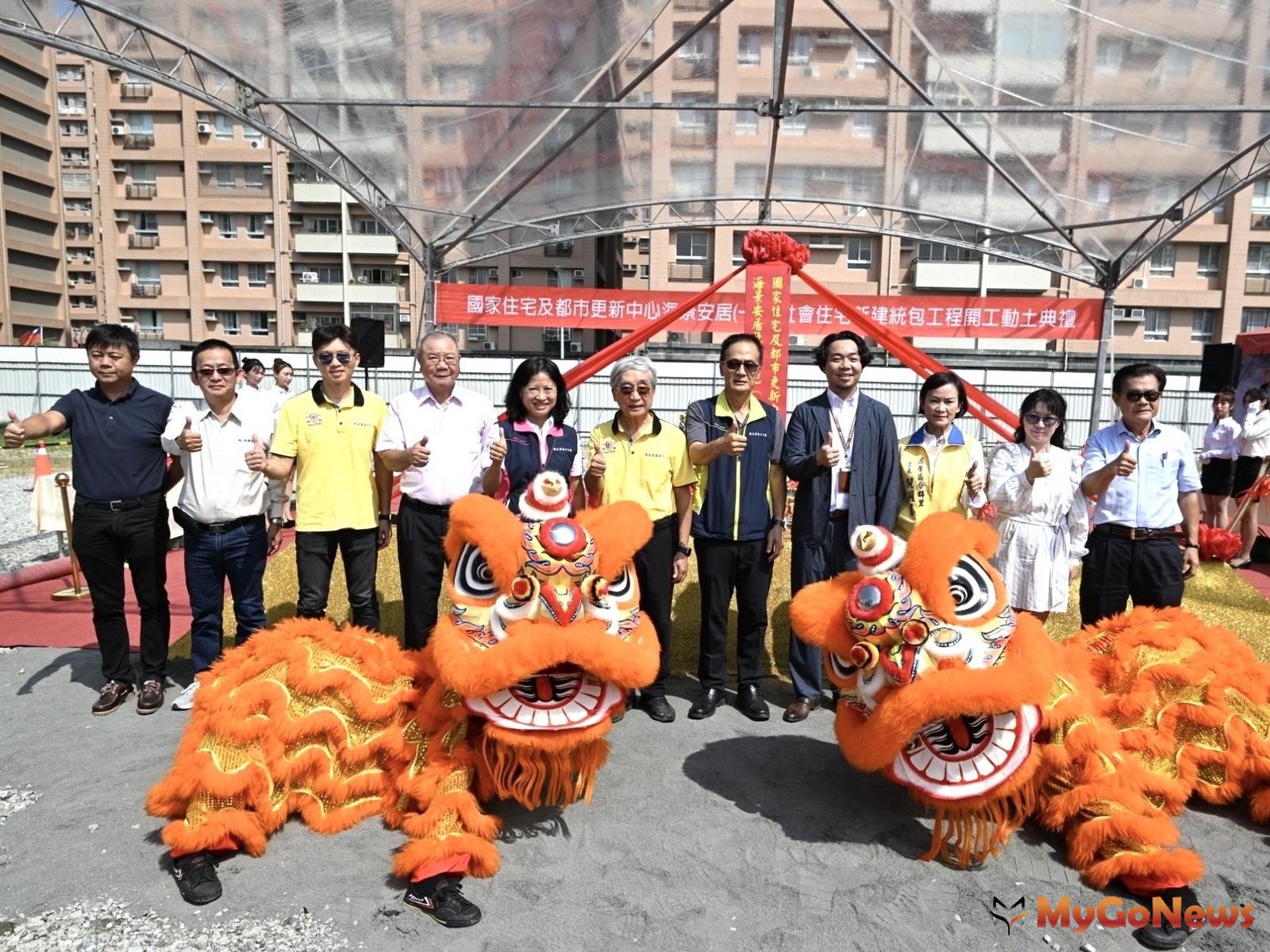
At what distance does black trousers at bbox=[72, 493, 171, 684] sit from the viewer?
3402 millimetres

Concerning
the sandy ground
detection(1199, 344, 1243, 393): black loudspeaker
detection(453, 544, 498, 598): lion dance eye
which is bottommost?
the sandy ground

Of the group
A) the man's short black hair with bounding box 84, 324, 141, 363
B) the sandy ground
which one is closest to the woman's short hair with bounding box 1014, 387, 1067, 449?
the sandy ground

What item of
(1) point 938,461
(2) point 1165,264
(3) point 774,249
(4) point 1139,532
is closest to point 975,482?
(1) point 938,461

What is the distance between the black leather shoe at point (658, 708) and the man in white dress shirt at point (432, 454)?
112 cm

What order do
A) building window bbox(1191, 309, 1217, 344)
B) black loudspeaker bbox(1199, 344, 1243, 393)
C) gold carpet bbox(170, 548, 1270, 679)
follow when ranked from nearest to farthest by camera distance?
gold carpet bbox(170, 548, 1270, 679), black loudspeaker bbox(1199, 344, 1243, 393), building window bbox(1191, 309, 1217, 344)

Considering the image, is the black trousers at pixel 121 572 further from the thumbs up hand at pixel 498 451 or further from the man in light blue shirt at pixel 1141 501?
the man in light blue shirt at pixel 1141 501

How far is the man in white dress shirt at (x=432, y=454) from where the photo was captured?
130 inches

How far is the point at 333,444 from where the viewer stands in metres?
3.40

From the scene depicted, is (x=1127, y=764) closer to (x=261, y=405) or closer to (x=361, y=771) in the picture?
(x=361, y=771)

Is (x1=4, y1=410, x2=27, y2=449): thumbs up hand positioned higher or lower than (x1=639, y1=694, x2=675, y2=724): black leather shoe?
higher

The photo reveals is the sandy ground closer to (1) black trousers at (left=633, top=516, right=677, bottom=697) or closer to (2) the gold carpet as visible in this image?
(1) black trousers at (left=633, top=516, right=677, bottom=697)

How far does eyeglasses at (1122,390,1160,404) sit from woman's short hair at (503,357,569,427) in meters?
2.30

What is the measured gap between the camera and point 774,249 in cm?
628

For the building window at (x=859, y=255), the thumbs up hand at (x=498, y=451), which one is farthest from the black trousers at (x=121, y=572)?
the building window at (x=859, y=255)
